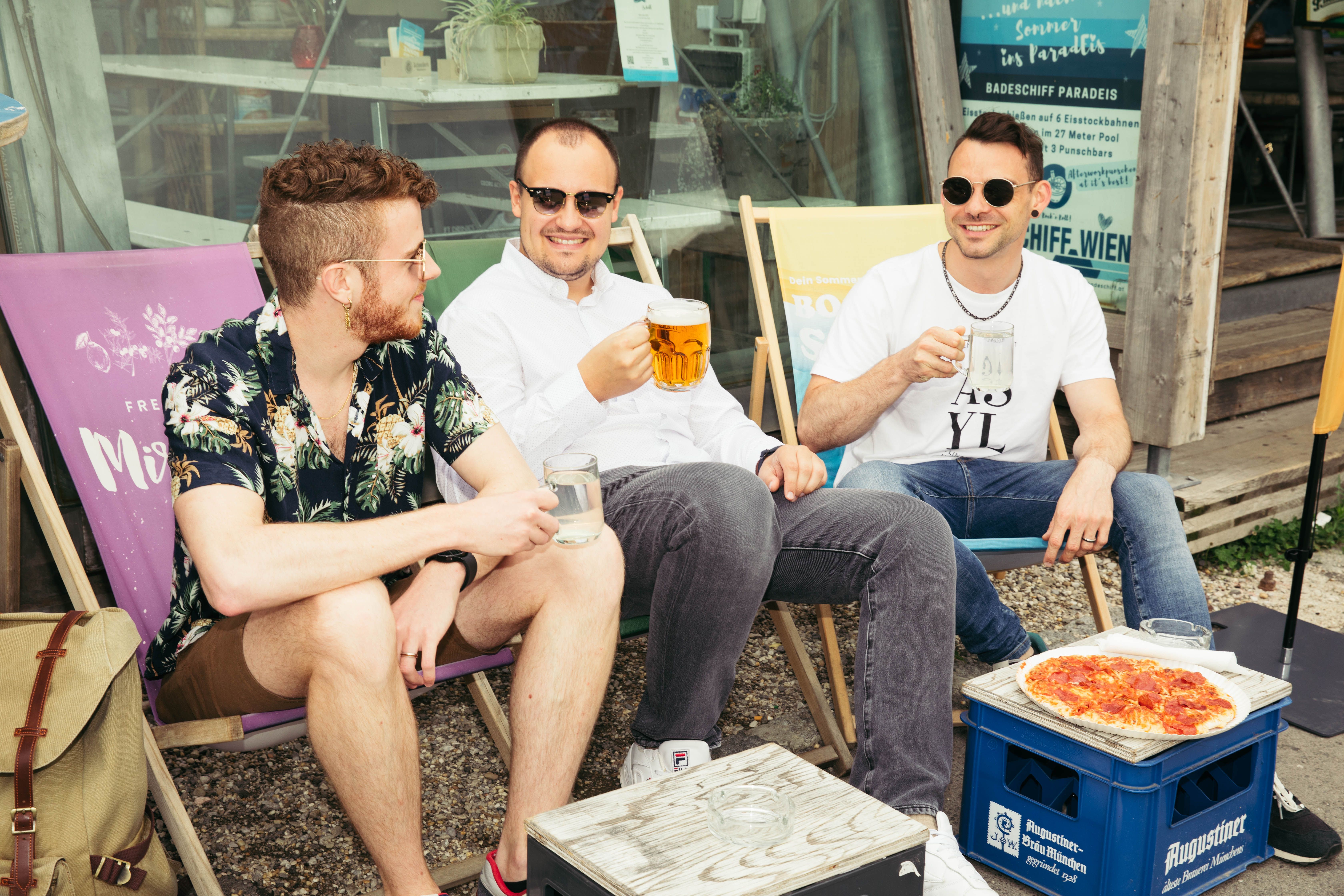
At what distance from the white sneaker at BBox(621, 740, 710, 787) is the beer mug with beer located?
2.21ft

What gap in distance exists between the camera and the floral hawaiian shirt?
1.92 m

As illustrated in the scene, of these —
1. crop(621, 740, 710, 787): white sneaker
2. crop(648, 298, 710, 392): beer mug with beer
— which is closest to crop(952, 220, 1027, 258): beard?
crop(648, 298, 710, 392): beer mug with beer

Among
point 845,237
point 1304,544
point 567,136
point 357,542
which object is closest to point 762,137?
point 845,237

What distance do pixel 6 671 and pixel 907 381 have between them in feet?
6.06

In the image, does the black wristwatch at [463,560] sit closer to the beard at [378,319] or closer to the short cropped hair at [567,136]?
the beard at [378,319]

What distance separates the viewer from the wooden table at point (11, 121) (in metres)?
1.73

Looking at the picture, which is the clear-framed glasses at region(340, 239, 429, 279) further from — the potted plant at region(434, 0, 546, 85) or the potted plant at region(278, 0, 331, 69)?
the potted plant at region(434, 0, 546, 85)

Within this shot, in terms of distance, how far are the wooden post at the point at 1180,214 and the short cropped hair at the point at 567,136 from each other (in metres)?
2.03

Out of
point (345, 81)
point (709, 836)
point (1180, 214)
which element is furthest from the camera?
point (1180, 214)

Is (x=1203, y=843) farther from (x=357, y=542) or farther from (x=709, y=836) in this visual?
(x=357, y=542)

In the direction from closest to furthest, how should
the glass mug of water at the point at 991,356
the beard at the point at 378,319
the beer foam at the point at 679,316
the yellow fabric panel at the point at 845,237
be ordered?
the beard at the point at 378,319 → the beer foam at the point at 679,316 → the glass mug of water at the point at 991,356 → the yellow fabric panel at the point at 845,237

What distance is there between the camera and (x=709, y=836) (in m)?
1.68

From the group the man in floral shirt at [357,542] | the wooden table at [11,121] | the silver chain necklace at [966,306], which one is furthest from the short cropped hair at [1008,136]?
the wooden table at [11,121]

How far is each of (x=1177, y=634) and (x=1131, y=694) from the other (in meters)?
0.30
